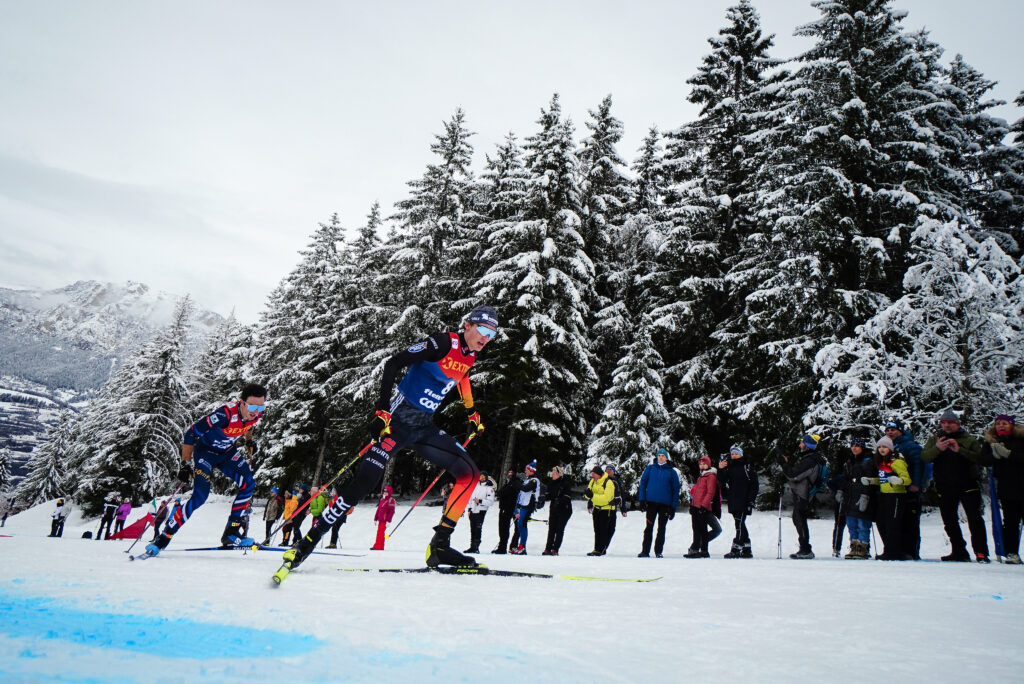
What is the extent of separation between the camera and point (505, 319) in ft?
74.9

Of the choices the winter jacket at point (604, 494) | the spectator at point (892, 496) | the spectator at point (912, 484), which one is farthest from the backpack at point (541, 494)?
the spectator at point (912, 484)

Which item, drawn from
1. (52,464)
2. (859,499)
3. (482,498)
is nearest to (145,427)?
(52,464)

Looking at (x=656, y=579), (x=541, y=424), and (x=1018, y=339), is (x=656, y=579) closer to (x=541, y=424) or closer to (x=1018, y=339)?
(x=1018, y=339)

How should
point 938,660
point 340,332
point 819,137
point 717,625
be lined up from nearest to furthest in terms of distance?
point 938,660 → point 717,625 → point 819,137 → point 340,332

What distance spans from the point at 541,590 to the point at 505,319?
19.2m

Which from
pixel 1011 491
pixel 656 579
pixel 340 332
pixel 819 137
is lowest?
pixel 656 579

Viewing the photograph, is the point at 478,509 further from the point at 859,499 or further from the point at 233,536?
the point at 859,499

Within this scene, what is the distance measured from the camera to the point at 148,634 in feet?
7.18

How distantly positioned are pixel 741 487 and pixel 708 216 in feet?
44.7

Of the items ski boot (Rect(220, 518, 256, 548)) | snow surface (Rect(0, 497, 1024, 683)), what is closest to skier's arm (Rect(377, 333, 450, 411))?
snow surface (Rect(0, 497, 1024, 683))

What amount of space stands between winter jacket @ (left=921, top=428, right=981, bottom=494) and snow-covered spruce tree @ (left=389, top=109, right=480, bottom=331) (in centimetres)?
1726

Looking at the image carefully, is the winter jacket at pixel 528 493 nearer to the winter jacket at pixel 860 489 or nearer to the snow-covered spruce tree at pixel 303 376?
the winter jacket at pixel 860 489

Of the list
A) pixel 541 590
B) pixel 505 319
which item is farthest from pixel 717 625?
pixel 505 319

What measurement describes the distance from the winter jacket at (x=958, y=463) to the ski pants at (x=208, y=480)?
9.16 m
